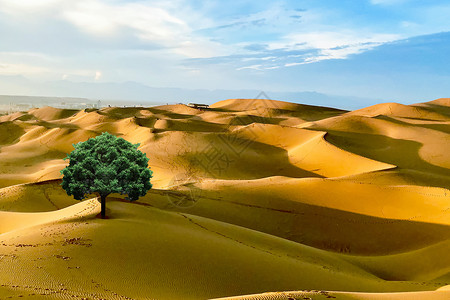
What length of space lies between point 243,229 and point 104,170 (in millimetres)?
8014

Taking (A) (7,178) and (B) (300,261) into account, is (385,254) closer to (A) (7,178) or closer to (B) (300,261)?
(B) (300,261)

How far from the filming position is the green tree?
1677 centimetres

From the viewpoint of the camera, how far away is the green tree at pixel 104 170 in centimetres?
1677

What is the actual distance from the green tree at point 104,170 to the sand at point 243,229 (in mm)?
1324

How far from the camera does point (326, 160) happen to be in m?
41.8

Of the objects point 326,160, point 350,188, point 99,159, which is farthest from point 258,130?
point 99,159

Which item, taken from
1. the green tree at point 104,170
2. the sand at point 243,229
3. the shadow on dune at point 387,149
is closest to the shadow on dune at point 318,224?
the sand at point 243,229

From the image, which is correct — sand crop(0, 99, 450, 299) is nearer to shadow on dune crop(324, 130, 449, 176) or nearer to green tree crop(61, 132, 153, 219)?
shadow on dune crop(324, 130, 449, 176)

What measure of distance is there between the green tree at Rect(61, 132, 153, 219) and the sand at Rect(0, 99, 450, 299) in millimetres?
1324

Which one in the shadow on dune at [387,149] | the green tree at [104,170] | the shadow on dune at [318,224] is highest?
the green tree at [104,170]

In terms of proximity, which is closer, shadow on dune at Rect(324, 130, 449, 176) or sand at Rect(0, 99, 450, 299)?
sand at Rect(0, 99, 450, 299)

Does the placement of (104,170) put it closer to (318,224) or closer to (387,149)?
(318,224)

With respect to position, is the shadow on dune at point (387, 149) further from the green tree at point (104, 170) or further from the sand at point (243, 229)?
the green tree at point (104, 170)

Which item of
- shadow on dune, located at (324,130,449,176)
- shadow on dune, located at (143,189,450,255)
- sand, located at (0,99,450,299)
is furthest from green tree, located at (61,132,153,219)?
shadow on dune, located at (324,130,449,176)
